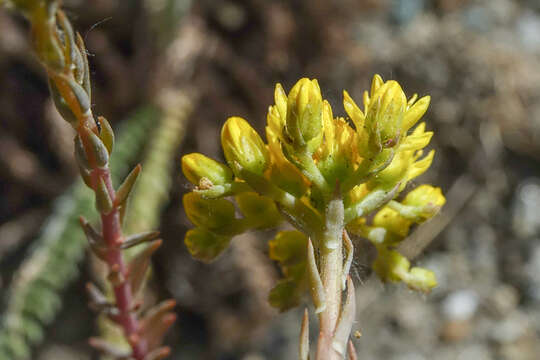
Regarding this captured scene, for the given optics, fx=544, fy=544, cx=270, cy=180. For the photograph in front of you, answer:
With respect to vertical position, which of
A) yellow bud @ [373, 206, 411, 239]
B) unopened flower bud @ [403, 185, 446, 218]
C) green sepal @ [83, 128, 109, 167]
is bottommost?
yellow bud @ [373, 206, 411, 239]

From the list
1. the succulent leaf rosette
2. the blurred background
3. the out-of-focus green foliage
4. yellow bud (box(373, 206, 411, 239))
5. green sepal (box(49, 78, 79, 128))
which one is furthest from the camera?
the blurred background

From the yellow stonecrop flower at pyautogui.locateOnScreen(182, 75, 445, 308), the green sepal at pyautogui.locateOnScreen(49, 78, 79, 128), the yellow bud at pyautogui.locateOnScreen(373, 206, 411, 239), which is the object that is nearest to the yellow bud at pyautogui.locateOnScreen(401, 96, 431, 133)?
the yellow stonecrop flower at pyautogui.locateOnScreen(182, 75, 445, 308)

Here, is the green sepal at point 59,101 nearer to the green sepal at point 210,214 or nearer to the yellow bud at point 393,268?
the green sepal at point 210,214

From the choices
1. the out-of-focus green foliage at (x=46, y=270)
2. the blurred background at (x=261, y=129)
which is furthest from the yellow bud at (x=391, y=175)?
the blurred background at (x=261, y=129)

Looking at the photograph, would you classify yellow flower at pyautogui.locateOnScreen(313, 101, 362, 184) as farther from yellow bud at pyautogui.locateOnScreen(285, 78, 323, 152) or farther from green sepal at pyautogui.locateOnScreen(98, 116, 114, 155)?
green sepal at pyautogui.locateOnScreen(98, 116, 114, 155)

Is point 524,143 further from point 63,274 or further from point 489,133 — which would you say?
point 63,274

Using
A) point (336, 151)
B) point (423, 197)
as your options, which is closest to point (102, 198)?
point (336, 151)
